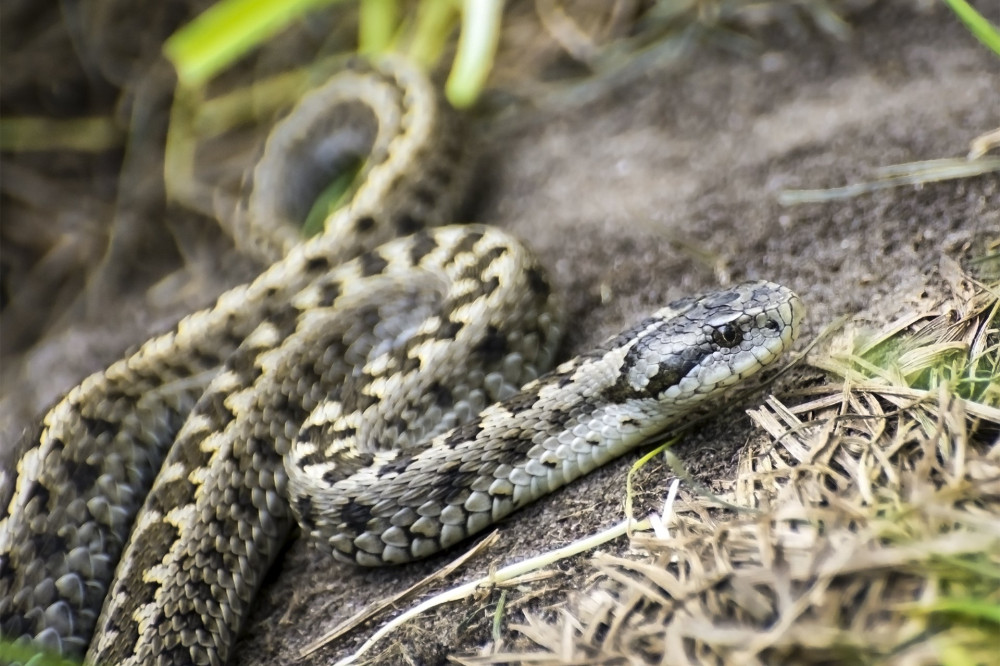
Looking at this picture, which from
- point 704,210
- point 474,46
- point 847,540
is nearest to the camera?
point 847,540

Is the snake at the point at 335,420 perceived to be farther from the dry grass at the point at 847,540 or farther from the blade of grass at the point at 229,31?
the blade of grass at the point at 229,31

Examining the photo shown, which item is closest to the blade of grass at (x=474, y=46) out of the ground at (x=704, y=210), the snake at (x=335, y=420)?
the ground at (x=704, y=210)

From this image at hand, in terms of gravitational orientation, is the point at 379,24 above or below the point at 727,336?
above

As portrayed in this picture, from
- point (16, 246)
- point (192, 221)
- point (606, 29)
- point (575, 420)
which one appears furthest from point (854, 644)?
point (16, 246)

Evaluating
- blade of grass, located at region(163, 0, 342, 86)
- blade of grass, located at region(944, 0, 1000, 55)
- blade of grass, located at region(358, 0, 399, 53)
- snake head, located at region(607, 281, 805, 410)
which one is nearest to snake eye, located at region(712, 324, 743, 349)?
snake head, located at region(607, 281, 805, 410)

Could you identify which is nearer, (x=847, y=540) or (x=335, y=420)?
(x=847, y=540)

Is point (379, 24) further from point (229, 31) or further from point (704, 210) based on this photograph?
point (704, 210)

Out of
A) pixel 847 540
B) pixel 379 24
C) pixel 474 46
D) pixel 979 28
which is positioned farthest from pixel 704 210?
pixel 379 24
